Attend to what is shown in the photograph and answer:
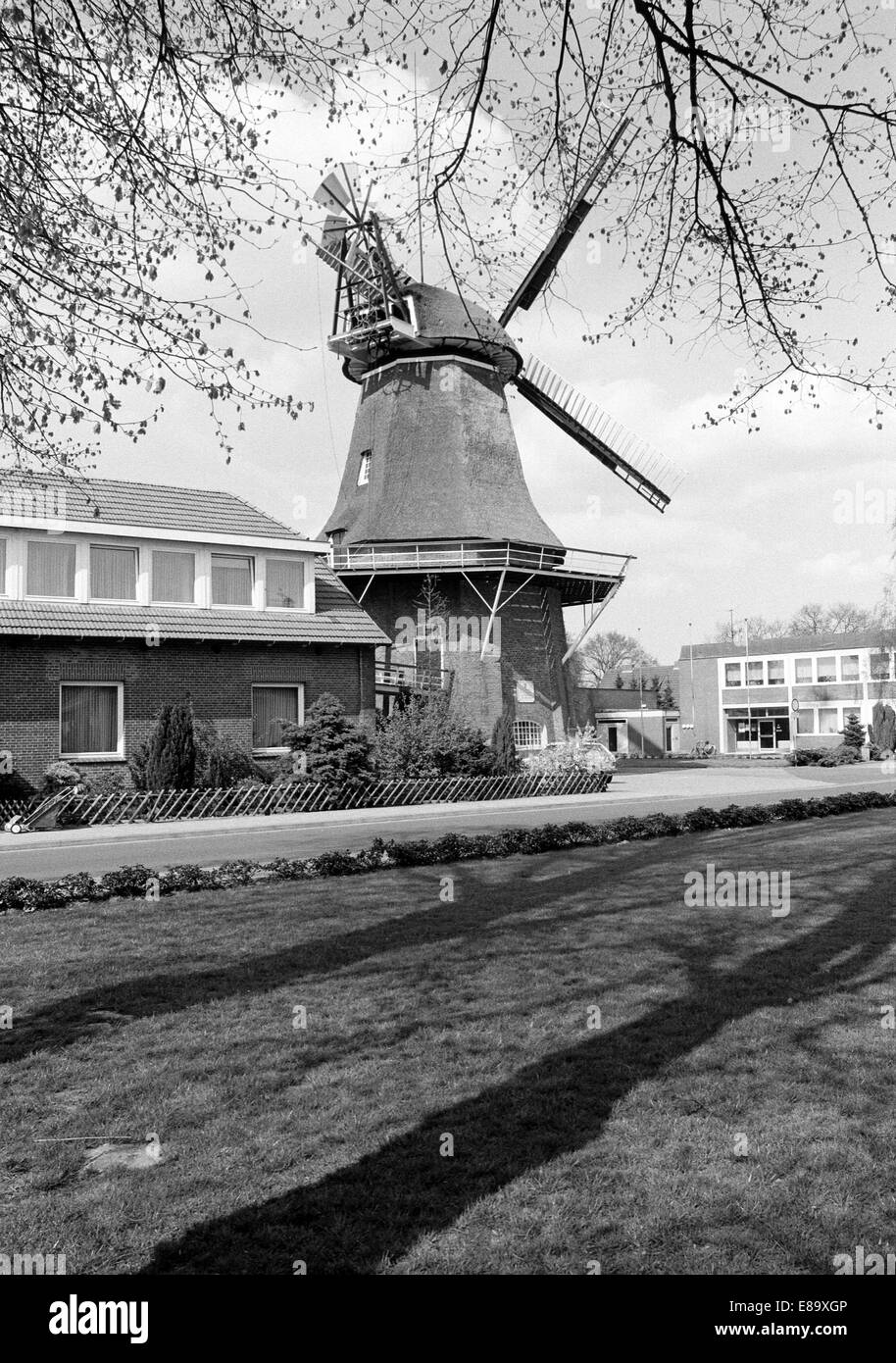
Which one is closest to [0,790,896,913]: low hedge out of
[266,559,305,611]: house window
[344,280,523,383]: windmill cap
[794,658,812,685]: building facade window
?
[266,559,305,611]: house window

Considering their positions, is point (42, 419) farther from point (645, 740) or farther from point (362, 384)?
point (645, 740)

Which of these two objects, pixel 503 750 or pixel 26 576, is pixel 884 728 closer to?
pixel 503 750

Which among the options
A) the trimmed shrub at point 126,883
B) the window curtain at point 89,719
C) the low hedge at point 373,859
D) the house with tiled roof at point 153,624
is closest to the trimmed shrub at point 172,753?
the house with tiled roof at point 153,624

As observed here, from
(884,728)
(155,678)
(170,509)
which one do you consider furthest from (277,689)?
(884,728)

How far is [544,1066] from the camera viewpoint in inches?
215

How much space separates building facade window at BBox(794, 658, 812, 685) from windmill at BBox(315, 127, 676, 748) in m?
44.9

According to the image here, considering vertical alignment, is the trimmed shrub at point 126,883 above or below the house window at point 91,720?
below

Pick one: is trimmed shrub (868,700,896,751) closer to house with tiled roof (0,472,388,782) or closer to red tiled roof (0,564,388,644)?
red tiled roof (0,564,388,644)

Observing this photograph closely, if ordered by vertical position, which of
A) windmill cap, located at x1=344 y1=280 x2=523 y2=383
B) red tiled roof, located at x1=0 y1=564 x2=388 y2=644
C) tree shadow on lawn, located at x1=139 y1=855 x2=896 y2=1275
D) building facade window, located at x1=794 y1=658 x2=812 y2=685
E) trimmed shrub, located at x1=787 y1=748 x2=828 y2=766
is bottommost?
tree shadow on lawn, located at x1=139 y1=855 x2=896 y2=1275

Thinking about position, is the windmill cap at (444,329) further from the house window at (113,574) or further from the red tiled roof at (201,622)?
the house window at (113,574)

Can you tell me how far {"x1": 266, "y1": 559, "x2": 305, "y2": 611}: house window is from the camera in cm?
2714

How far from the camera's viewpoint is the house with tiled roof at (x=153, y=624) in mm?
22875

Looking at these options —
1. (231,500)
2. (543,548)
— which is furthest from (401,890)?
(543,548)

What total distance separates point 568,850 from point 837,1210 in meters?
11.9
